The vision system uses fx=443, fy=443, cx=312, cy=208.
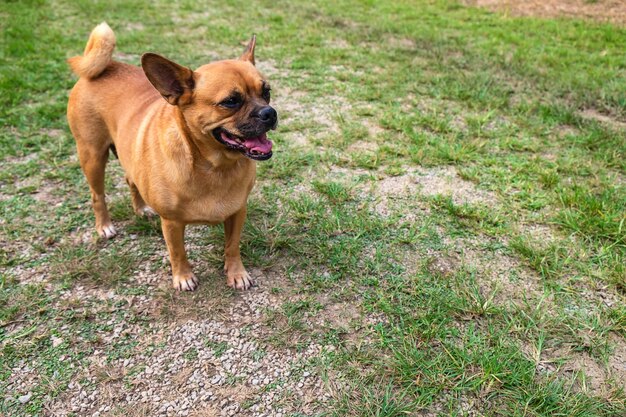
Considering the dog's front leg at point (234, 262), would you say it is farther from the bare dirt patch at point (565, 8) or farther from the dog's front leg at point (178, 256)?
the bare dirt patch at point (565, 8)

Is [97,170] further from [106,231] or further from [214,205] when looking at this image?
[214,205]

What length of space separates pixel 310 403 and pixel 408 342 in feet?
1.97

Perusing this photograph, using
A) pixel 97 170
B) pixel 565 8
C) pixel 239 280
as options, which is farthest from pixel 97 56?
pixel 565 8

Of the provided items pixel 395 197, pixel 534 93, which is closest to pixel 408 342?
pixel 395 197

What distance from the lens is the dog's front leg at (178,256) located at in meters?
2.46

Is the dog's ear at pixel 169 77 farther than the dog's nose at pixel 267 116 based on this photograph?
No

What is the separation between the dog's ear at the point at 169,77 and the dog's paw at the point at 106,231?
134cm

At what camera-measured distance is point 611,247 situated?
9.64 feet

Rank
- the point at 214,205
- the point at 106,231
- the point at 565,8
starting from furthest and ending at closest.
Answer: the point at 565,8 < the point at 106,231 < the point at 214,205

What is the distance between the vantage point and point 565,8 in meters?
8.54

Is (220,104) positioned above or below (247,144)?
above

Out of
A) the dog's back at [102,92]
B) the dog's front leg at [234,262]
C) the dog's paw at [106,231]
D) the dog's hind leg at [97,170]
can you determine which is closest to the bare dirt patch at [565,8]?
the dog's back at [102,92]

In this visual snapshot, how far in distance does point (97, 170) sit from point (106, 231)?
1.44 ft

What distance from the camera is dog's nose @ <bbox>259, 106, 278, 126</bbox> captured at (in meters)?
2.20
